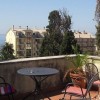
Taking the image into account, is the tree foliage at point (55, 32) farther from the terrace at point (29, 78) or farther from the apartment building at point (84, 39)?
the terrace at point (29, 78)

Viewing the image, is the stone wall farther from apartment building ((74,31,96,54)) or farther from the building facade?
apartment building ((74,31,96,54))

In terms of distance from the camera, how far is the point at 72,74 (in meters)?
6.14

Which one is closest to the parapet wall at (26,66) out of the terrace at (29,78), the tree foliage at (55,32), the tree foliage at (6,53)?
the terrace at (29,78)

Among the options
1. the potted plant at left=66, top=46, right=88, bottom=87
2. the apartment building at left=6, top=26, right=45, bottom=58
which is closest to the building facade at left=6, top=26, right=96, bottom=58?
the apartment building at left=6, top=26, right=45, bottom=58

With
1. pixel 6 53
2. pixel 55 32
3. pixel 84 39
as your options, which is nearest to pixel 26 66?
pixel 6 53

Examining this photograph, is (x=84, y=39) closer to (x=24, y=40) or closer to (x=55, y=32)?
(x=24, y=40)

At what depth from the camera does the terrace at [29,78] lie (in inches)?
221

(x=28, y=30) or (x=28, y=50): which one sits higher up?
(x=28, y=30)

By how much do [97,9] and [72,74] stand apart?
21150mm

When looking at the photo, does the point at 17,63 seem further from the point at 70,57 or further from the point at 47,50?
the point at 47,50

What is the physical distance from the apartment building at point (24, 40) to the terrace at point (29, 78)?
7425cm

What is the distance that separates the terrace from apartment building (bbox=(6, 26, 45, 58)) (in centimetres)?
7425

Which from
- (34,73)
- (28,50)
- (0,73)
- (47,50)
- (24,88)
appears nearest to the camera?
(34,73)

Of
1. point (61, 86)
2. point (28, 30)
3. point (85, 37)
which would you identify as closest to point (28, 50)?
point (28, 30)
